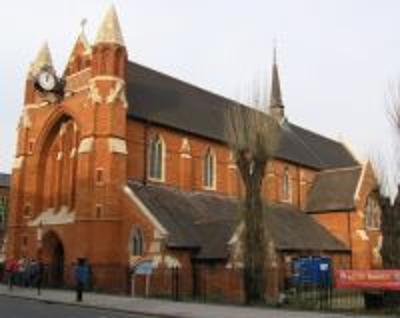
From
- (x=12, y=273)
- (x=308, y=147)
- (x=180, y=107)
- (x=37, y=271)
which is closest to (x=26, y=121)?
(x=180, y=107)

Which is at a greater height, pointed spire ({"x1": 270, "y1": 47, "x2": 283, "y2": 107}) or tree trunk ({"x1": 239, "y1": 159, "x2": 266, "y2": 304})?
pointed spire ({"x1": 270, "y1": 47, "x2": 283, "y2": 107})

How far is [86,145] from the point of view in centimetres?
3516

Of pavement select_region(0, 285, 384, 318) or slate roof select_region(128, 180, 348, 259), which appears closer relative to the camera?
pavement select_region(0, 285, 384, 318)

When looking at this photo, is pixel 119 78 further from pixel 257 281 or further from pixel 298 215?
pixel 298 215

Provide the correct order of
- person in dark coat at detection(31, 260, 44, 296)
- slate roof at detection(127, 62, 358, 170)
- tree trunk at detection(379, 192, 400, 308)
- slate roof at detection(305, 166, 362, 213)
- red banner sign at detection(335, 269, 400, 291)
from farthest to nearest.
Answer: slate roof at detection(305, 166, 362, 213), slate roof at detection(127, 62, 358, 170), person in dark coat at detection(31, 260, 44, 296), tree trunk at detection(379, 192, 400, 308), red banner sign at detection(335, 269, 400, 291)

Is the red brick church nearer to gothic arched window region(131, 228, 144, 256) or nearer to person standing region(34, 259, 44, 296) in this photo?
gothic arched window region(131, 228, 144, 256)

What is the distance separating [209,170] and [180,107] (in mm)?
4803

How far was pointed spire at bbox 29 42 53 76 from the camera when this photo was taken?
4223 cm

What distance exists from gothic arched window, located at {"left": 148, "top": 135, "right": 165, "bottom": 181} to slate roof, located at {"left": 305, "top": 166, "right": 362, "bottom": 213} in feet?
54.2

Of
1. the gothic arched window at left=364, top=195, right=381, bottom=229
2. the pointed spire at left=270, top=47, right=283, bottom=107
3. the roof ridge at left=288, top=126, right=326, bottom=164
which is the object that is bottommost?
the gothic arched window at left=364, top=195, right=381, bottom=229

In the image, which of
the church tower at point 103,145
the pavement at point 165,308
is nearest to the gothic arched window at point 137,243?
the church tower at point 103,145

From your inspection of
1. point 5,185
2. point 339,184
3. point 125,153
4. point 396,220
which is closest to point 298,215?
point 339,184

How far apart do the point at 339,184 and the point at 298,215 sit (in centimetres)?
566

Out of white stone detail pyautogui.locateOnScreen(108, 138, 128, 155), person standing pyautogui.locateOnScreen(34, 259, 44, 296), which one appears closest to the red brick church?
white stone detail pyautogui.locateOnScreen(108, 138, 128, 155)
